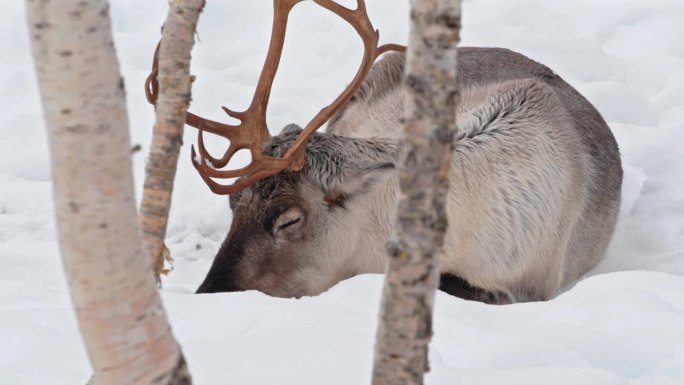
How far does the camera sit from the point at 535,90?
4.61 m

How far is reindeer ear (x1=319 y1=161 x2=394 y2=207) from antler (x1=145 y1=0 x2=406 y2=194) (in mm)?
161

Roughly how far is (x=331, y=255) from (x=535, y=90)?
1359 mm

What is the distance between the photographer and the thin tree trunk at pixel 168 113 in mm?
2701

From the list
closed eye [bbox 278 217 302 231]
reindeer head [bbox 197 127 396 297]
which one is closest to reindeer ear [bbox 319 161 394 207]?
reindeer head [bbox 197 127 396 297]

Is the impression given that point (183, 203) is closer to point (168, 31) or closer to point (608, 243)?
point (608, 243)

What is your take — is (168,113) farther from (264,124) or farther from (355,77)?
(355,77)

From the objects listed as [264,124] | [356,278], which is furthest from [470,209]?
[264,124]

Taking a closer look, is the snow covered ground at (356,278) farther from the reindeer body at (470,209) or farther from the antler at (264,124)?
the antler at (264,124)

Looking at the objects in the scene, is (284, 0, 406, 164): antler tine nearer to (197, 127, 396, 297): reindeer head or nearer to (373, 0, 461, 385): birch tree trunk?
(197, 127, 396, 297): reindeer head

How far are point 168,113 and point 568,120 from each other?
2.44 meters

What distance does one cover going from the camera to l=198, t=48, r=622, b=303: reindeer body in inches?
155

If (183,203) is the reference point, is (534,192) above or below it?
above

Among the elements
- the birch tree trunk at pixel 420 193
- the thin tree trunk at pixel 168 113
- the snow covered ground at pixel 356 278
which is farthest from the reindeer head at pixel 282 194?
Result: the birch tree trunk at pixel 420 193

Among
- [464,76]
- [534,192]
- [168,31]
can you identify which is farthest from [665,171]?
[168,31]
